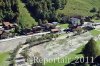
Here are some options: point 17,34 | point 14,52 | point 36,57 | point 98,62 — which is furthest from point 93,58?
point 17,34

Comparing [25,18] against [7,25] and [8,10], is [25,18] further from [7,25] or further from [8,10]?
[7,25]

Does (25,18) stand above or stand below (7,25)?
above

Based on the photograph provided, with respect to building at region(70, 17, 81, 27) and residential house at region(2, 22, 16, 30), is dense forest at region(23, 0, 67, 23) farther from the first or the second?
residential house at region(2, 22, 16, 30)

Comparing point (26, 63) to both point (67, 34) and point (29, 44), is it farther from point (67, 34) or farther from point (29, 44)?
point (67, 34)

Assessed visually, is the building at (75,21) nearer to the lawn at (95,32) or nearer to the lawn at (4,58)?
the lawn at (95,32)

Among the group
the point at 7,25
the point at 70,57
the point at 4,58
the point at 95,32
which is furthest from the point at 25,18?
the point at 70,57

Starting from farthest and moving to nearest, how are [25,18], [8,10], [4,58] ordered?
1. [25,18]
2. [8,10]
3. [4,58]
